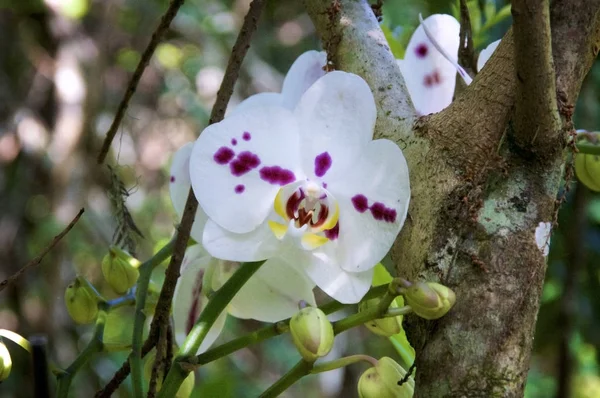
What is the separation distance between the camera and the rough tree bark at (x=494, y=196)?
41 cm

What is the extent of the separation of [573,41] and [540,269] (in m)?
0.15

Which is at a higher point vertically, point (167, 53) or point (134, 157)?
point (167, 53)

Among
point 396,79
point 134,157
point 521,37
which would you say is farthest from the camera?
point 134,157

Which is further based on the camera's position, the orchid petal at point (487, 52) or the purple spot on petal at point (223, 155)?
the orchid petal at point (487, 52)

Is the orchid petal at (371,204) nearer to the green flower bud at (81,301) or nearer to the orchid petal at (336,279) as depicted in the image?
the orchid petal at (336,279)

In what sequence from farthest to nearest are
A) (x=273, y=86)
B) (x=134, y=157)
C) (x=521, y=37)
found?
(x=134, y=157), (x=273, y=86), (x=521, y=37)

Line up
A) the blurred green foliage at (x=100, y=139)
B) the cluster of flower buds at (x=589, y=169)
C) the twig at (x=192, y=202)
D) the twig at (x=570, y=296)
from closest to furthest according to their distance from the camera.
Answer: the twig at (x=192, y=202), the cluster of flower buds at (x=589, y=169), the twig at (x=570, y=296), the blurred green foliage at (x=100, y=139)

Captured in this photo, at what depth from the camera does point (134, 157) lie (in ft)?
8.02

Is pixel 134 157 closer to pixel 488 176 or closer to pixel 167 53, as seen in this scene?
pixel 167 53

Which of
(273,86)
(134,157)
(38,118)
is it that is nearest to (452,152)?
(273,86)

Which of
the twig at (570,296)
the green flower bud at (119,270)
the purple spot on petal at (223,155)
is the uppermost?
the purple spot on petal at (223,155)

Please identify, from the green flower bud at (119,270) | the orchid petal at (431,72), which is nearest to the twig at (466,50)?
the orchid petal at (431,72)

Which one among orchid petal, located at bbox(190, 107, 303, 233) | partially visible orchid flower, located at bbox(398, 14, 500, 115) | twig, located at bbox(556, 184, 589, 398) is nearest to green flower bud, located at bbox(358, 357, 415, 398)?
orchid petal, located at bbox(190, 107, 303, 233)

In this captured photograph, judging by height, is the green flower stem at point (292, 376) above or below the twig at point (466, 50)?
below
